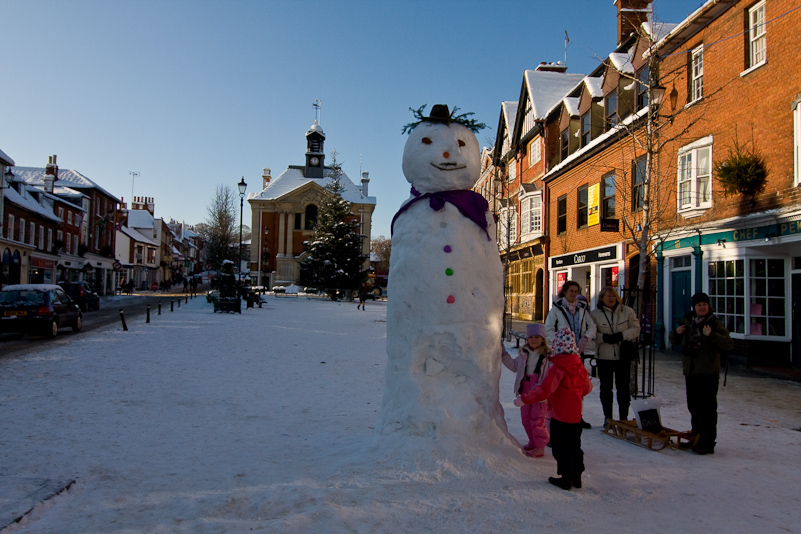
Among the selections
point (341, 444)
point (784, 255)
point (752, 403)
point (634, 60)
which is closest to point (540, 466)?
point (341, 444)

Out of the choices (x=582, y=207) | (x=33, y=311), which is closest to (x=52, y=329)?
(x=33, y=311)

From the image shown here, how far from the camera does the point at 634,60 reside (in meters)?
16.0

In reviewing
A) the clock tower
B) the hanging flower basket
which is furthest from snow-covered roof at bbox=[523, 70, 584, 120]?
the clock tower

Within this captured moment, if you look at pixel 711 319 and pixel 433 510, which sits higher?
pixel 711 319

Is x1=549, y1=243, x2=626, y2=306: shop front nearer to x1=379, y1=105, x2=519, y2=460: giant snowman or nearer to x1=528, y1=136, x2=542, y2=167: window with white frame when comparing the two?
x1=528, y1=136, x2=542, y2=167: window with white frame

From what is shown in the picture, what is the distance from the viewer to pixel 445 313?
470cm

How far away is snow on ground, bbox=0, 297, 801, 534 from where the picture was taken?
3637 millimetres

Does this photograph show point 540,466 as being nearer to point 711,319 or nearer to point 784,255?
point 711,319

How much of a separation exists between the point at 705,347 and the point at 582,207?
1471 centimetres

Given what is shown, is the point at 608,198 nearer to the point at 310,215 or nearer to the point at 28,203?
the point at 28,203

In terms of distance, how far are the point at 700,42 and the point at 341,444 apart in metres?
13.7

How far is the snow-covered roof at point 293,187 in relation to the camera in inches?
2233

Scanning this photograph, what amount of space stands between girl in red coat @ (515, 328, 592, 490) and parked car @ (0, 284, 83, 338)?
14.7 m

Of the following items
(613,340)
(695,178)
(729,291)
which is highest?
(695,178)
